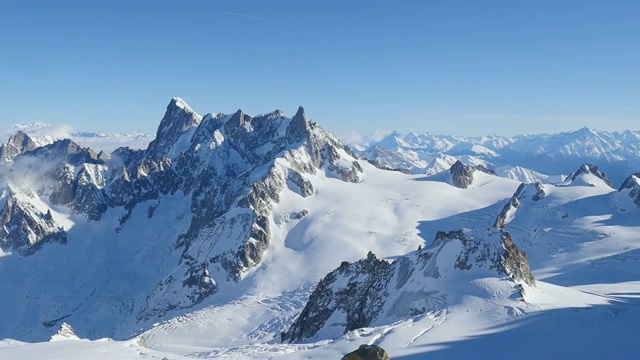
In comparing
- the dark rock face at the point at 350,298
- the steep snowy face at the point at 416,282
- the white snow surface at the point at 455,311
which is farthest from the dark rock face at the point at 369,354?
the dark rock face at the point at 350,298

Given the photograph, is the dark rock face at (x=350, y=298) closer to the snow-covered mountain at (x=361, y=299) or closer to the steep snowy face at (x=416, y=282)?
the steep snowy face at (x=416, y=282)

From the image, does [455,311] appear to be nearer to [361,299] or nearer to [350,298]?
[361,299]

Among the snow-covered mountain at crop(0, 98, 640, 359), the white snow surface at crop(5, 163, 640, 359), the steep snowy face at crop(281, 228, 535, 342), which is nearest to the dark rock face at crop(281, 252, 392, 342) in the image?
the steep snowy face at crop(281, 228, 535, 342)

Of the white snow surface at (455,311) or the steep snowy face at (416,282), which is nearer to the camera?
the white snow surface at (455,311)

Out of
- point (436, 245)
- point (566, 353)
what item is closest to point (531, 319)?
point (566, 353)

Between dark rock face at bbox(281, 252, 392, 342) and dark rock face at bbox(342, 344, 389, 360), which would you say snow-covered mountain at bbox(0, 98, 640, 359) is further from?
dark rock face at bbox(342, 344, 389, 360)

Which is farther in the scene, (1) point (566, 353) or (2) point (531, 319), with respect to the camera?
(2) point (531, 319)

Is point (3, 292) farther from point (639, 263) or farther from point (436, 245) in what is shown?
point (639, 263)

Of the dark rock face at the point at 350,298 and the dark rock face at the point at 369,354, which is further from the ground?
the dark rock face at the point at 369,354
